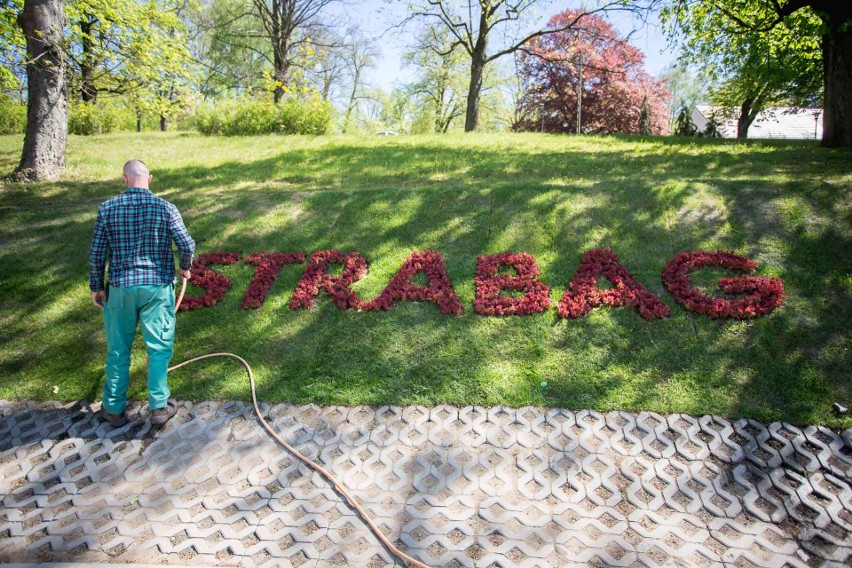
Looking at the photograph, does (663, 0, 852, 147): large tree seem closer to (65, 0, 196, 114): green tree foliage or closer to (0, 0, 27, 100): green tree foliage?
(65, 0, 196, 114): green tree foliage

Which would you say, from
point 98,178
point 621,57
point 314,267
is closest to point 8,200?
point 98,178

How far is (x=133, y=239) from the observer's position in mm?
5230

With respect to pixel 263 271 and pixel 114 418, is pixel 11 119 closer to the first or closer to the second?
pixel 263 271

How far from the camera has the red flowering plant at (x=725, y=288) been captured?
6.69 meters

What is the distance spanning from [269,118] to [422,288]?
532 inches

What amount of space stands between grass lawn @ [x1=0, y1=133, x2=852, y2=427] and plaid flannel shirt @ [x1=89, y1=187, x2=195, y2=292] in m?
1.62

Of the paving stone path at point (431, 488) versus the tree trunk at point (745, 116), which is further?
the tree trunk at point (745, 116)

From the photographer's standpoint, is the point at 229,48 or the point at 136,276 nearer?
the point at 136,276

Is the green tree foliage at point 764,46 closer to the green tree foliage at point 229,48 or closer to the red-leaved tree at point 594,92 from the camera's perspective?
the red-leaved tree at point 594,92

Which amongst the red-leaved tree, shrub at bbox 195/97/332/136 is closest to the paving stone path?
shrub at bbox 195/97/332/136

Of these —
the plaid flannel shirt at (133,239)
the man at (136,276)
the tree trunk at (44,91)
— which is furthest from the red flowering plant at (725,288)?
the tree trunk at (44,91)

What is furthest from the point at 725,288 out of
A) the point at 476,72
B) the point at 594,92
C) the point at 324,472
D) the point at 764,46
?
the point at 594,92

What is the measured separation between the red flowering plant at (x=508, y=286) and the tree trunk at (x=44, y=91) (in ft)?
33.8

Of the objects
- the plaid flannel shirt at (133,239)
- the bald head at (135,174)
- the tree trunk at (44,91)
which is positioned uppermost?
the tree trunk at (44,91)
